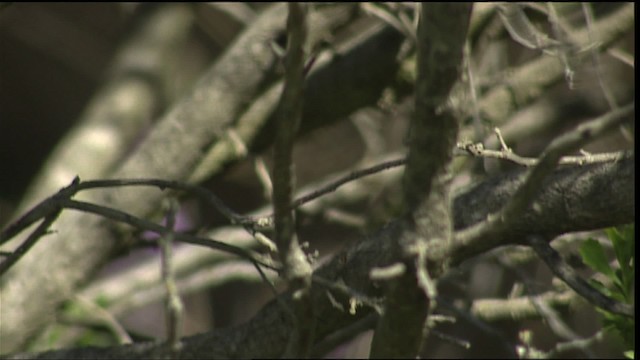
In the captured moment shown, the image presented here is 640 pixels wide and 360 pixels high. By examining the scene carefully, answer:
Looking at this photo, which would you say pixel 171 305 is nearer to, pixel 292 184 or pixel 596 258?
pixel 292 184

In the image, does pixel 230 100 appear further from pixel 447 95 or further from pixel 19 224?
pixel 447 95

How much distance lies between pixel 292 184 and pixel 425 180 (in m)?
0.14

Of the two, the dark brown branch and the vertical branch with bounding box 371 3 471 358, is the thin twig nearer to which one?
the vertical branch with bounding box 371 3 471 358

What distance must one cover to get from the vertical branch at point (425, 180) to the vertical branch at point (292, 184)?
0.09m

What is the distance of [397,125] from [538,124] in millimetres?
1008

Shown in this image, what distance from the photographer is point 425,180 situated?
42.8 inches

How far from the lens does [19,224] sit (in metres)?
1.49

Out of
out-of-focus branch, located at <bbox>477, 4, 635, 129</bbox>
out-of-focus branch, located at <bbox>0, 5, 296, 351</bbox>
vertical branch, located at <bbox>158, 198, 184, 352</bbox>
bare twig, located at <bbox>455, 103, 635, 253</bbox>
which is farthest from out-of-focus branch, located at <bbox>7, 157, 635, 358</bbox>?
out-of-focus branch, located at <bbox>477, 4, 635, 129</bbox>

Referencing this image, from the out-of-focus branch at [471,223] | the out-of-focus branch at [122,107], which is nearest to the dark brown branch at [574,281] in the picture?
the out-of-focus branch at [471,223]

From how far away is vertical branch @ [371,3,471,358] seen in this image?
102 cm

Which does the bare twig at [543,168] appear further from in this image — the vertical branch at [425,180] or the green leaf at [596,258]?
the green leaf at [596,258]

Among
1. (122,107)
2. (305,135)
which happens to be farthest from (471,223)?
(122,107)

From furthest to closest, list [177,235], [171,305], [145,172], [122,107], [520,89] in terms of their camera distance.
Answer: [122,107]
[520,89]
[145,172]
[177,235]
[171,305]

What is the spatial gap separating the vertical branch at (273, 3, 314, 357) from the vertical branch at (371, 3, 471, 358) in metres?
0.09
